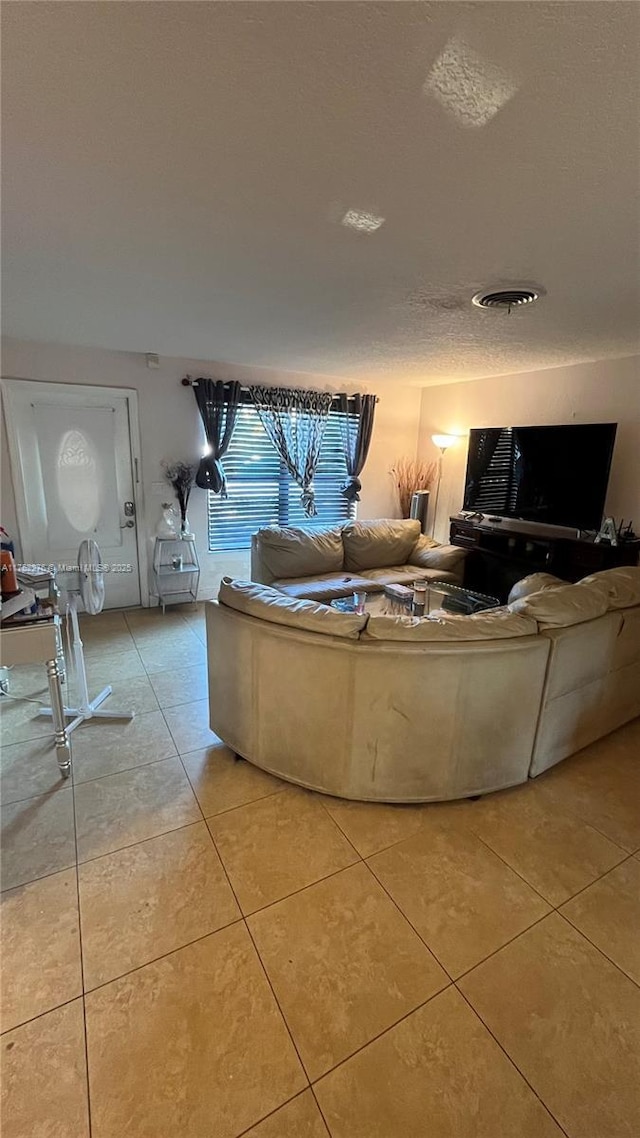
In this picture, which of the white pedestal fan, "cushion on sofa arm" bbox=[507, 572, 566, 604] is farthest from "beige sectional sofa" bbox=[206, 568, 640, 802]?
the white pedestal fan

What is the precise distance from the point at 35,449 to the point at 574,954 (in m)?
4.58

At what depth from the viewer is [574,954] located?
1476 millimetres

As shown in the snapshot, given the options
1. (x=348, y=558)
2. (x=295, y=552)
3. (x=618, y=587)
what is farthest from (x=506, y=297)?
(x=348, y=558)

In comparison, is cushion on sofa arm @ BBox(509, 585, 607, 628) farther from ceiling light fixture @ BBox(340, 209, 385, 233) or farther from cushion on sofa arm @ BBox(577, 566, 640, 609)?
ceiling light fixture @ BBox(340, 209, 385, 233)

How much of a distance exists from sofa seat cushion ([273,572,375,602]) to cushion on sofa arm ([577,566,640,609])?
182 cm

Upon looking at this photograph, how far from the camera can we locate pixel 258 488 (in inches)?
194

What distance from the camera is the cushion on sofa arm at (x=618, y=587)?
7.42 ft

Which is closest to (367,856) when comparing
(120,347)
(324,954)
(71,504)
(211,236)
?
(324,954)

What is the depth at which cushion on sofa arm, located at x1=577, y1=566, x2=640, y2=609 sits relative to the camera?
7.42 ft

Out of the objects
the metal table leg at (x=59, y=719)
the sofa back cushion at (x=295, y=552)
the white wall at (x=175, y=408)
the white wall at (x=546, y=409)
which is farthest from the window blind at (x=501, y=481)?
the metal table leg at (x=59, y=719)

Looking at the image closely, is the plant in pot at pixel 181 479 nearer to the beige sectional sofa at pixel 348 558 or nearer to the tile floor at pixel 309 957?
the beige sectional sofa at pixel 348 558

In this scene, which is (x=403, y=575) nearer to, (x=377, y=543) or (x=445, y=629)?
(x=377, y=543)

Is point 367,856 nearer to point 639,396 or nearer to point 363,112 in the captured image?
point 363,112

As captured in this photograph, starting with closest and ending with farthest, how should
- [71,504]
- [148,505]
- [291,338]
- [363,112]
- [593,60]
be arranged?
[593,60]
[363,112]
[291,338]
[71,504]
[148,505]
